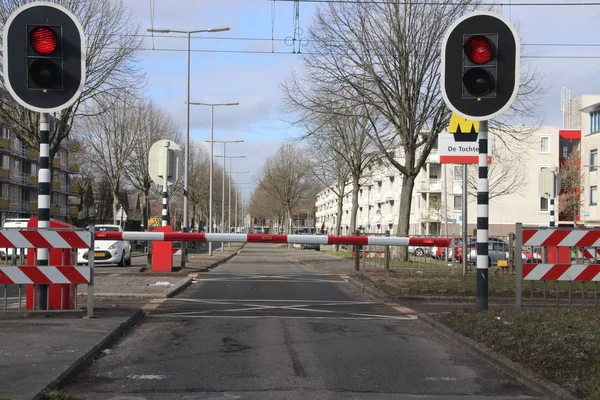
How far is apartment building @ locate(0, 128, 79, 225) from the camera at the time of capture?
235ft

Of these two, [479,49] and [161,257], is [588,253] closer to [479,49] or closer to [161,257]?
[479,49]

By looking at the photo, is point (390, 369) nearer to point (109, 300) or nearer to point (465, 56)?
point (465, 56)

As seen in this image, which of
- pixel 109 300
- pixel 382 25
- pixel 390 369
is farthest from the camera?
pixel 382 25

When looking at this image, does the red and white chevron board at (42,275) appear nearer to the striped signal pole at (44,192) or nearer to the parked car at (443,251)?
the striped signal pole at (44,192)

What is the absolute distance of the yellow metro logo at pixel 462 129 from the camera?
16312mm

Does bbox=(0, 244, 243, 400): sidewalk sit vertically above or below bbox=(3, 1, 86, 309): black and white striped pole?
below

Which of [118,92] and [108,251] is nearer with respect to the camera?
[108,251]

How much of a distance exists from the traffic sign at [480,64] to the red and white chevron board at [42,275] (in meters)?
5.64


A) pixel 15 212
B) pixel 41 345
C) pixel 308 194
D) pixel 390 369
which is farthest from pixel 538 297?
pixel 15 212

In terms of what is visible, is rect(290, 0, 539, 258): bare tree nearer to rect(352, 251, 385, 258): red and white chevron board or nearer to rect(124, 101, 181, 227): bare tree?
rect(352, 251, 385, 258): red and white chevron board

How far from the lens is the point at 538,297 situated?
1348 centimetres

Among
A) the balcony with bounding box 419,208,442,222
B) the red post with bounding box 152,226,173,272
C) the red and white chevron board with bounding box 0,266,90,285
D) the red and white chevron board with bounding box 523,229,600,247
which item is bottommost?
the red post with bounding box 152,226,173,272

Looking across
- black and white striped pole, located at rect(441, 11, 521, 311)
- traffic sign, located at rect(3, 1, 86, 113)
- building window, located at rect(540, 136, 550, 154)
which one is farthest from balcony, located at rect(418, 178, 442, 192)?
traffic sign, located at rect(3, 1, 86, 113)

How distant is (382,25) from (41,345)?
20.5 m
